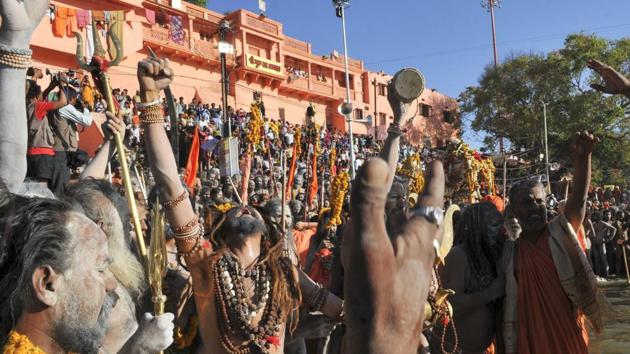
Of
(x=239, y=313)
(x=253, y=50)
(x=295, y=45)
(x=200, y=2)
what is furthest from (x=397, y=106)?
(x=200, y=2)

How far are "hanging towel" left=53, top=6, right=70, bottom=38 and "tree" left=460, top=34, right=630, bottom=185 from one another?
2605 cm

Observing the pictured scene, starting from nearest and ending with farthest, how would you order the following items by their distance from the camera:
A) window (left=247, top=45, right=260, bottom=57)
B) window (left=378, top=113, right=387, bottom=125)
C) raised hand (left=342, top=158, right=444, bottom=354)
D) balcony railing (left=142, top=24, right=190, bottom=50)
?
raised hand (left=342, top=158, right=444, bottom=354), balcony railing (left=142, top=24, right=190, bottom=50), window (left=247, top=45, right=260, bottom=57), window (left=378, top=113, right=387, bottom=125)

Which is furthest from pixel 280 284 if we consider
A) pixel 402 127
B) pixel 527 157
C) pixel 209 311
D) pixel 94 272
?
pixel 527 157

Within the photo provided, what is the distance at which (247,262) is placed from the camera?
273cm

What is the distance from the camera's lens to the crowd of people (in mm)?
1292

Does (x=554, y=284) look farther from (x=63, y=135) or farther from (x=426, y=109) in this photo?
(x=426, y=109)

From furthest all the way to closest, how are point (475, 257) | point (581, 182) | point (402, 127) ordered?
point (475, 257) < point (581, 182) < point (402, 127)

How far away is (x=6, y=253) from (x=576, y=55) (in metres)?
36.4

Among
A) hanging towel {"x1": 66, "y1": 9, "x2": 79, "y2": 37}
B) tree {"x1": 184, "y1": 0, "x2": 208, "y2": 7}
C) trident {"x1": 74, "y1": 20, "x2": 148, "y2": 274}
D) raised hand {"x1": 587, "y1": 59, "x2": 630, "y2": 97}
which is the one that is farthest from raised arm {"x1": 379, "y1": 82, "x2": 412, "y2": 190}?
tree {"x1": 184, "y1": 0, "x2": 208, "y2": 7}

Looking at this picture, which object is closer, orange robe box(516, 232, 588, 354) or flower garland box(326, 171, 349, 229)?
orange robe box(516, 232, 588, 354)

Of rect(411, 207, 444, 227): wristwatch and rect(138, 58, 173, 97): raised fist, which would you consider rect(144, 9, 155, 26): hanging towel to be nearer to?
rect(138, 58, 173, 97): raised fist

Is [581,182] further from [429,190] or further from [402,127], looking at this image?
[429,190]

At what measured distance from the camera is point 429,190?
138 cm

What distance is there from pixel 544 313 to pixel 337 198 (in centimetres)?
255
